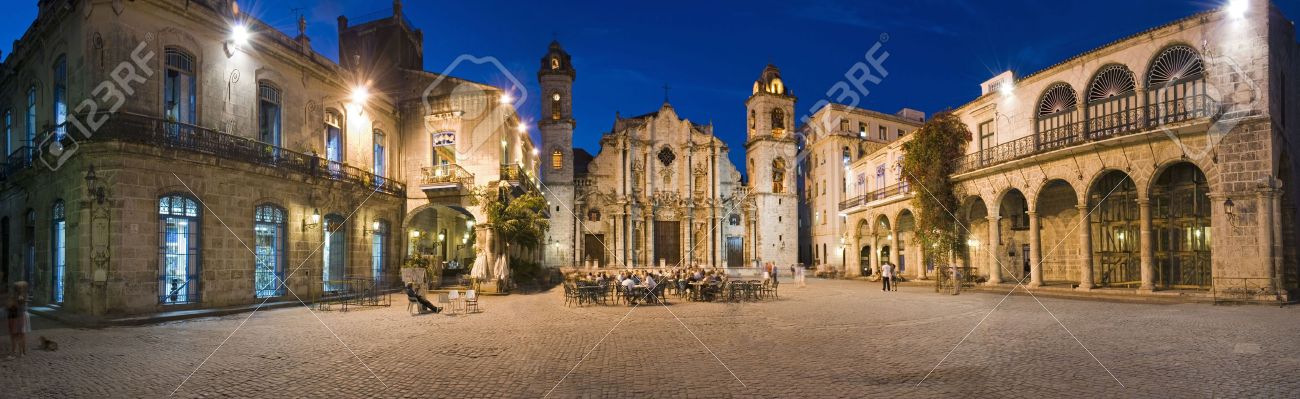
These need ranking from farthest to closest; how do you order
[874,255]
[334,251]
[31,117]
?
1. [874,255]
2. [334,251]
3. [31,117]

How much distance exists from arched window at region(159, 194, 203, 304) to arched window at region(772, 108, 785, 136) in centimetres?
3831

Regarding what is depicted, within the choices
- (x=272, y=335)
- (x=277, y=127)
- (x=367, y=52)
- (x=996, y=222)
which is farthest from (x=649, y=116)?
(x=272, y=335)

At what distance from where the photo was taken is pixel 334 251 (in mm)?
22812

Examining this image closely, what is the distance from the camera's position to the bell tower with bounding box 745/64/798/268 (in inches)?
1868

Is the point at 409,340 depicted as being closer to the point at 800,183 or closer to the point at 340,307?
the point at 340,307

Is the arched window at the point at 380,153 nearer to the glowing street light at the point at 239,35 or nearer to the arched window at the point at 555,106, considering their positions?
the glowing street light at the point at 239,35

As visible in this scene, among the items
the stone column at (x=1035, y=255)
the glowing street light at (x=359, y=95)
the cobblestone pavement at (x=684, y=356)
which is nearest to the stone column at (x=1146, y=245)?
the stone column at (x=1035, y=255)

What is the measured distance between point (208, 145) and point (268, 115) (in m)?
3.29

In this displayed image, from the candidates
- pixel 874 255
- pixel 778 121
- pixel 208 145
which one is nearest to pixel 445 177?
pixel 208 145

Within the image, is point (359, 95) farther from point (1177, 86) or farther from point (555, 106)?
point (1177, 86)

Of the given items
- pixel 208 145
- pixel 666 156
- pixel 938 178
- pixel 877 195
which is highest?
pixel 666 156

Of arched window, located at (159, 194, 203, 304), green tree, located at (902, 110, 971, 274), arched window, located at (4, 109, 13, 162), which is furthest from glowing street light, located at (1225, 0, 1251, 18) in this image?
arched window, located at (4, 109, 13, 162)

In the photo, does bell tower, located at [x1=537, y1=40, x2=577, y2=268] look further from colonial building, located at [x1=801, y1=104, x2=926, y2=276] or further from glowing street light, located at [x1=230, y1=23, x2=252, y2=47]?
glowing street light, located at [x1=230, y1=23, x2=252, y2=47]

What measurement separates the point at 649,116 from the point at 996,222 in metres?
27.0
